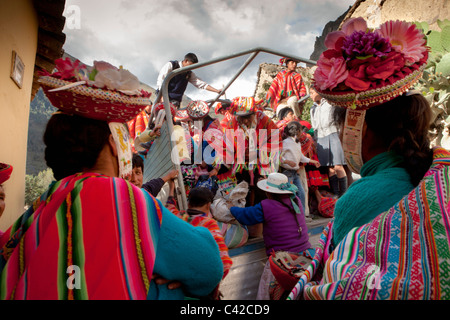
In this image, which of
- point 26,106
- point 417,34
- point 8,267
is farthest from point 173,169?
point 26,106

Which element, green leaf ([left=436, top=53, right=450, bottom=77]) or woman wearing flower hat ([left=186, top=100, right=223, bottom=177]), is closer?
green leaf ([left=436, top=53, right=450, bottom=77])

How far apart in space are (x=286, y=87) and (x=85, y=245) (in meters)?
5.69

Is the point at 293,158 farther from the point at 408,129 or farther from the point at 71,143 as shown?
the point at 71,143

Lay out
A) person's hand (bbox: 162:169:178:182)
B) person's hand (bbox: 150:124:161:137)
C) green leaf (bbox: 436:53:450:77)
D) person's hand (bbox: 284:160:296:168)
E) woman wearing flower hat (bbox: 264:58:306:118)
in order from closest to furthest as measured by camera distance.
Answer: person's hand (bbox: 162:169:178:182) → person's hand (bbox: 150:124:161:137) → green leaf (bbox: 436:53:450:77) → person's hand (bbox: 284:160:296:168) → woman wearing flower hat (bbox: 264:58:306:118)

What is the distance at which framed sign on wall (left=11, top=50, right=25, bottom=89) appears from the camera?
305cm

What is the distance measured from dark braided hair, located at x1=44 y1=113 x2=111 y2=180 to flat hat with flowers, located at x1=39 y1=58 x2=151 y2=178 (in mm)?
50

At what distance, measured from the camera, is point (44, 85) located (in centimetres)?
113

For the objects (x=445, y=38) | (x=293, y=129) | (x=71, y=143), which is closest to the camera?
(x=71, y=143)

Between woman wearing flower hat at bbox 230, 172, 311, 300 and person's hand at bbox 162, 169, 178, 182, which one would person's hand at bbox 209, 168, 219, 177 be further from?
person's hand at bbox 162, 169, 178, 182

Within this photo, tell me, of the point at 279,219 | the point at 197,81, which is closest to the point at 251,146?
the point at 279,219

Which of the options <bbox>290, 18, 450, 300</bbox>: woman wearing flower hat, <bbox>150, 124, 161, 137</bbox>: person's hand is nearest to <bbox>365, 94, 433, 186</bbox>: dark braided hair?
<bbox>290, 18, 450, 300</bbox>: woman wearing flower hat

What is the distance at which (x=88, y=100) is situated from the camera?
1122 millimetres
